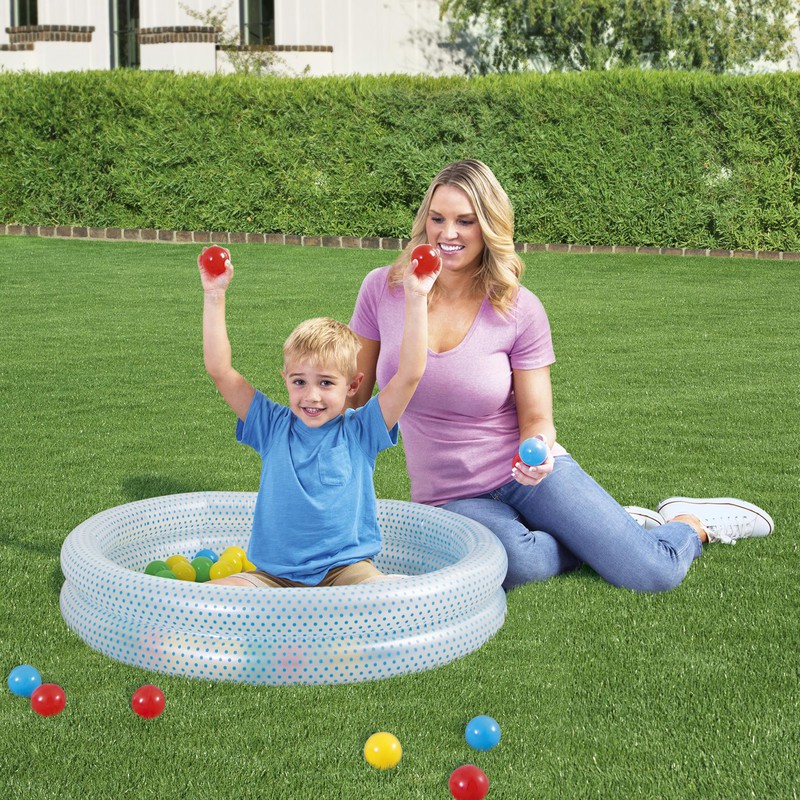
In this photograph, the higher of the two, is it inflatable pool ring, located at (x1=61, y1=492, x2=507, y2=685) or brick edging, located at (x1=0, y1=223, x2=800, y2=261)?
brick edging, located at (x1=0, y1=223, x2=800, y2=261)

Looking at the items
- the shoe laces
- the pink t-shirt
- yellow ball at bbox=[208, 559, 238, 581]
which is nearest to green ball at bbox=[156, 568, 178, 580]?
yellow ball at bbox=[208, 559, 238, 581]

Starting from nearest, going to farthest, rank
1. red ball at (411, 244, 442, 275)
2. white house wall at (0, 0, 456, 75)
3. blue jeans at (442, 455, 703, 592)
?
1. red ball at (411, 244, 442, 275)
2. blue jeans at (442, 455, 703, 592)
3. white house wall at (0, 0, 456, 75)

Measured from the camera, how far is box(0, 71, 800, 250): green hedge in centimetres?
1664

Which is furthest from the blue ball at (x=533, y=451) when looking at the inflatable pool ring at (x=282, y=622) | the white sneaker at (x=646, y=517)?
the white sneaker at (x=646, y=517)

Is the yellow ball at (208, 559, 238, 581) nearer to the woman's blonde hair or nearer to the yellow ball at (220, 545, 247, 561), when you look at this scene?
the yellow ball at (220, 545, 247, 561)

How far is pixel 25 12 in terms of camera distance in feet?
85.5

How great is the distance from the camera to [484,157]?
17297 millimetres

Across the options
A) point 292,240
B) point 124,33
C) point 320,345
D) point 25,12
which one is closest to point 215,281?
point 320,345

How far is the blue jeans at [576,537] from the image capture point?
4387 mm

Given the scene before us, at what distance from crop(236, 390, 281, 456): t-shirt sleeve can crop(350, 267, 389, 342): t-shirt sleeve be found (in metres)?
0.71

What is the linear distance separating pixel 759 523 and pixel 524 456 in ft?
5.21

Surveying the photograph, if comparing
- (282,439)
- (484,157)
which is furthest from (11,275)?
(282,439)

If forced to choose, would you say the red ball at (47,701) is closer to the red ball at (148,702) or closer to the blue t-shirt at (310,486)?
the red ball at (148,702)

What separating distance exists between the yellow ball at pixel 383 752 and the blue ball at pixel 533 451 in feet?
3.81
